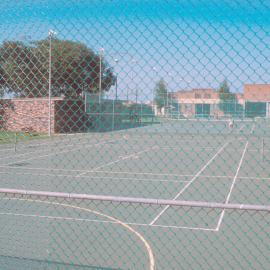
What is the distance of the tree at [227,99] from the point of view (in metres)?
3.95

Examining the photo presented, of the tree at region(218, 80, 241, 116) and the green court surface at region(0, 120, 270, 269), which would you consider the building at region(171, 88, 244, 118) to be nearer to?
the tree at region(218, 80, 241, 116)

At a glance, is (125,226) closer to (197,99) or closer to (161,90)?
(197,99)

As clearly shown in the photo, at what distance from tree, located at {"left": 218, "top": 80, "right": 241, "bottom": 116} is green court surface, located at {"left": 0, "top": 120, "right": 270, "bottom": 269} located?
1.54 feet

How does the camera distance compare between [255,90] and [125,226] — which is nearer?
[255,90]

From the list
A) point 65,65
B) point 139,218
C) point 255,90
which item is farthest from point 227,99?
point 139,218

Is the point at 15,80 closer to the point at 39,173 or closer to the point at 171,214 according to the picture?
the point at 171,214

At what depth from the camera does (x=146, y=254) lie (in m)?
6.68

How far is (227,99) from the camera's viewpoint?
5086mm

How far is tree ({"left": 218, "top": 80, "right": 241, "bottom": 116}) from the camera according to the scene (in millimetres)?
3951

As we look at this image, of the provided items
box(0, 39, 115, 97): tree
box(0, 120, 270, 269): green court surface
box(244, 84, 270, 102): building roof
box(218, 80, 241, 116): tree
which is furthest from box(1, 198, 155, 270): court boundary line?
box(244, 84, 270, 102): building roof

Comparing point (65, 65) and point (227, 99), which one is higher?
point (65, 65)

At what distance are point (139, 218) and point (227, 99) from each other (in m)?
4.55

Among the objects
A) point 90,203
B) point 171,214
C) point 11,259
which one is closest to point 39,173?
point 90,203

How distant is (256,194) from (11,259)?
29.3 feet
